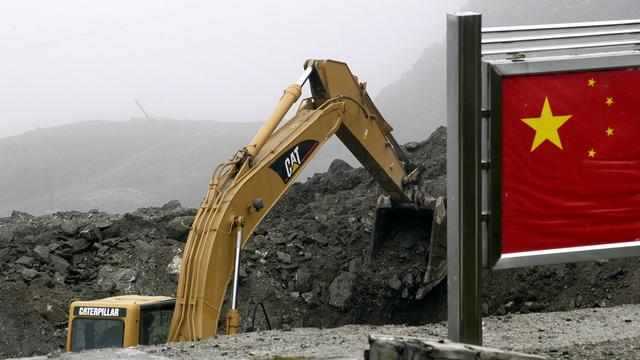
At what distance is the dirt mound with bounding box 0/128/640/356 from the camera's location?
50.4 feet

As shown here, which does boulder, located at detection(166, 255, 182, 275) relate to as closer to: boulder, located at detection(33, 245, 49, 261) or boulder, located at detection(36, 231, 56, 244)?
boulder, located at detection(33, 245, 49, 261)

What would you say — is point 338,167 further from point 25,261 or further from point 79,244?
point 25,261

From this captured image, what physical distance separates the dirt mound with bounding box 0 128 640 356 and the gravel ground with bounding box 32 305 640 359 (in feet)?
10.3

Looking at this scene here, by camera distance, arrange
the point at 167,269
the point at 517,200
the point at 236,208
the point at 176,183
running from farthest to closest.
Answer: the point at 176,183 → the point at 167,269 → the point at 236,208 → the point at 517,200

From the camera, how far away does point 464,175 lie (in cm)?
668

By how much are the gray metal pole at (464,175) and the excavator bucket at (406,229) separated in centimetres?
931

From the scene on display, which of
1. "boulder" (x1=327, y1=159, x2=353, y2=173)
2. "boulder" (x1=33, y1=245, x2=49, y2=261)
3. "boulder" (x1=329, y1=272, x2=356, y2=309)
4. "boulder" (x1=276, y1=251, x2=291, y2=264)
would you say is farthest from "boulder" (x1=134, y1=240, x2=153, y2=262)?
"boulder" (x1=327, y1=159, x2=353, y2=173)

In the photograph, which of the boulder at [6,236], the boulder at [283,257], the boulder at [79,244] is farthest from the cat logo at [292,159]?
the boulder at [6,236]

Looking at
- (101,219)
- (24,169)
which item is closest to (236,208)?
(101,219)

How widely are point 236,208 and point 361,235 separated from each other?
6584 mm

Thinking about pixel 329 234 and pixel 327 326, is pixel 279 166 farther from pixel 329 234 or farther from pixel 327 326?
pixel 329 234

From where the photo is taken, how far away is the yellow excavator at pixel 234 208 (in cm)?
1112

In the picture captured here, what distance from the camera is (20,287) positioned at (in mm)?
16094

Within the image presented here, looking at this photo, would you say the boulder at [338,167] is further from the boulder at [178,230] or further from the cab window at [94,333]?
the cab window at [94,333]
